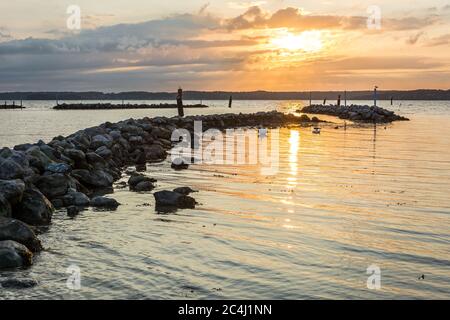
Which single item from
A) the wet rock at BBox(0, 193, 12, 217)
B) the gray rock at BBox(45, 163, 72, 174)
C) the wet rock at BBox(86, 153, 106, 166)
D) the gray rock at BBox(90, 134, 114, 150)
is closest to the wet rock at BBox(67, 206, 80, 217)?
the wet rock at BBox(0, 193, 12, 217)

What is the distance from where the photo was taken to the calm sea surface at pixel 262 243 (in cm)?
749

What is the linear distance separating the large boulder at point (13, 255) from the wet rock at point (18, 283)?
2.44ft

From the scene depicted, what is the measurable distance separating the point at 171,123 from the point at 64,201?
77.4ft

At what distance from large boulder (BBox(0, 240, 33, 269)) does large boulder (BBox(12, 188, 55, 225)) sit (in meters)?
2.65

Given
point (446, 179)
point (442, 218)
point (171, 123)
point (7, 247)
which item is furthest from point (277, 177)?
point (171, 123)

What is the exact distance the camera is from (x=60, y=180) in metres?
13.9

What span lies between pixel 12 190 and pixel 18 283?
13.4ft

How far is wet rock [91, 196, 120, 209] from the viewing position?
12.9 metres

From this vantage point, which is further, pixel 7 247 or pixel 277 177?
pixel 277 177

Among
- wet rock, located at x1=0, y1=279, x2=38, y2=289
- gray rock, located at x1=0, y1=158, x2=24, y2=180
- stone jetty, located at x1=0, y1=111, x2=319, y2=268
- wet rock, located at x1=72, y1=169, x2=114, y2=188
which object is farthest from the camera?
wet rock, located at x1=72, y1=169, x2=114, y2=188

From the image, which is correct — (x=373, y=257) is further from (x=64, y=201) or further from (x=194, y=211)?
(x=64, y=201)

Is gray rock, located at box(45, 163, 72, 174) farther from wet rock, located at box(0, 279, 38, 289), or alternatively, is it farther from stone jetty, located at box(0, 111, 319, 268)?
wet rock, located at box(0, 279, 38, 289)
